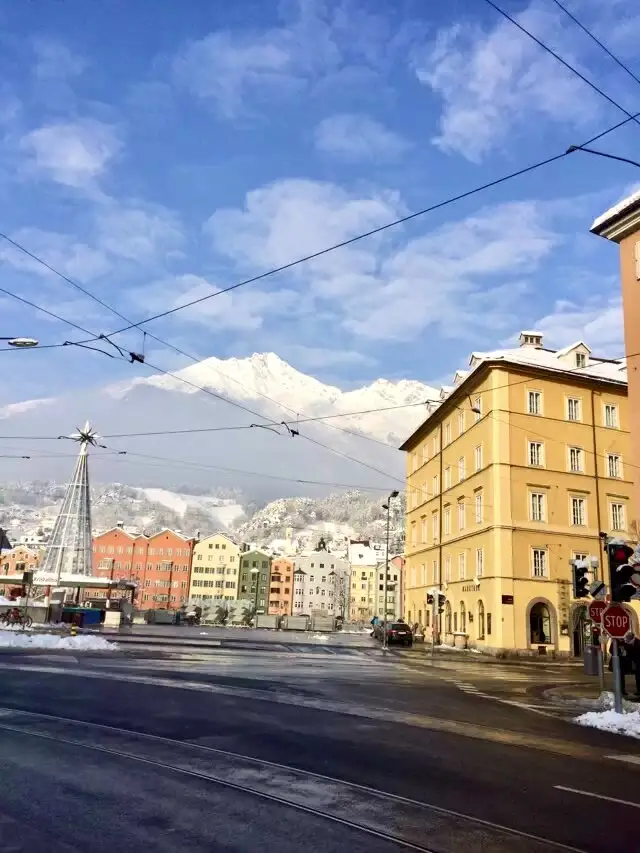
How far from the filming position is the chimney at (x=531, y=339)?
175ft

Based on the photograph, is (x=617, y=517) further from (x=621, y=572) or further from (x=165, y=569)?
(x=165, y=569)

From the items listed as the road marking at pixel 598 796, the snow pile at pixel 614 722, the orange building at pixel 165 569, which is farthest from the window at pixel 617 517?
the orange building at pixel 165 569

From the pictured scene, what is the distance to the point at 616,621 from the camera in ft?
52.5

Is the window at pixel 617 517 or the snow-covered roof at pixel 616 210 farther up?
the snow-covered roof at pixel 616 210

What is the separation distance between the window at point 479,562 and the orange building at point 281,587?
110842 millimetres

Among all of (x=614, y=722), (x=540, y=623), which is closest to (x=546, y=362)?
(x=540, y=623)

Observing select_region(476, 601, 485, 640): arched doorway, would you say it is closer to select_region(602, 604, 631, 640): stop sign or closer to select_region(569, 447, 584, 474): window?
select_region(569, 447, 584, 474): window

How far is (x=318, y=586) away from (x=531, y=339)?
11361 cm

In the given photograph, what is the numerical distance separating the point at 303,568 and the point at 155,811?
507ft

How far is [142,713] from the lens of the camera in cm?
1236

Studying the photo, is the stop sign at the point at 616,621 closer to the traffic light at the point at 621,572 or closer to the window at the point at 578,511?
the traffic light at the point at 621,572

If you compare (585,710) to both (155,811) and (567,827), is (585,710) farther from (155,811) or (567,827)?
(155,811)

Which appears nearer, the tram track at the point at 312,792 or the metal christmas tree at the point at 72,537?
the tram track at the point at 312,792

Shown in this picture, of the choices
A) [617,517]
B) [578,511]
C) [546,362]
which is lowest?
[617,517]
